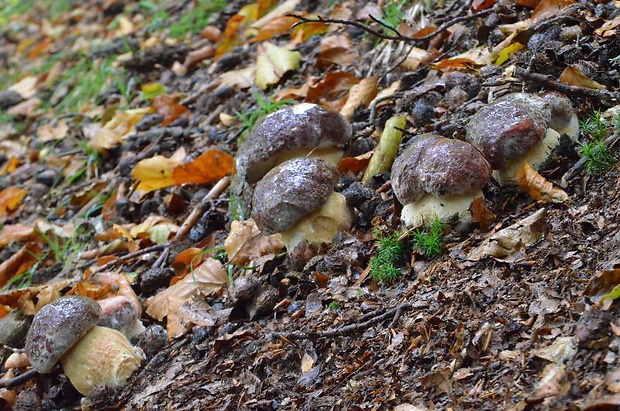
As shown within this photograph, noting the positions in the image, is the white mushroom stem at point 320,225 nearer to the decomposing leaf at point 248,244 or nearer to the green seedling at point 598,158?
the decomposing leaf at point 248,244

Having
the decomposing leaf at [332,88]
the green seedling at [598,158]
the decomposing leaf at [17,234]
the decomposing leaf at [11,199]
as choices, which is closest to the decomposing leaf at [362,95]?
the decomposing leaf at [332,88]

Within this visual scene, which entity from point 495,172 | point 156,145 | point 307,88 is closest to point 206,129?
point 156,145

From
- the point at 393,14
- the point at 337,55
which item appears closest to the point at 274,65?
the point at 337,55

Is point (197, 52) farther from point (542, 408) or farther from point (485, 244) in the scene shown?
point (542, 408)

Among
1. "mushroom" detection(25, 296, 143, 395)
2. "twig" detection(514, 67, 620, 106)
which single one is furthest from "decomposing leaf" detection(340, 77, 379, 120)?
"mushroom" detection(25, 296, 143, 395)

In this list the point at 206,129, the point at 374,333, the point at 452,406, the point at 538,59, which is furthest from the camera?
the point at 206,129

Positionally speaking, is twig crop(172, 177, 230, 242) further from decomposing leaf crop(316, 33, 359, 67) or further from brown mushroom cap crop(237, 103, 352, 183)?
decomposing leaf crop(316, 33, 359, 67)
